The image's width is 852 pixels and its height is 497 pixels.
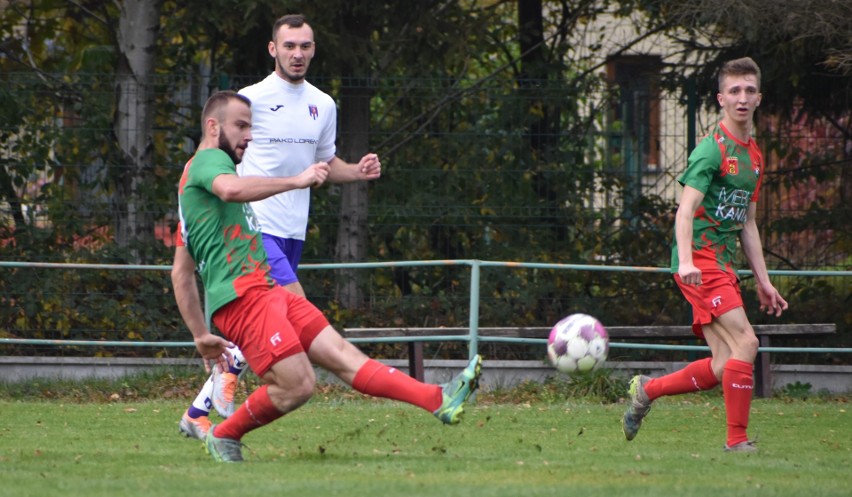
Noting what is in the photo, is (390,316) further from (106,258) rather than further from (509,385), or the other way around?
(106,258)

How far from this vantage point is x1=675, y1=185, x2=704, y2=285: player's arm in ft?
21.6

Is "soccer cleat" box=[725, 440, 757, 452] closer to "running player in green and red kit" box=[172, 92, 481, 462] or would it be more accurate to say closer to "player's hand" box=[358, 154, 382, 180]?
"running player in green and red kit" box=[172, 92, 481, 462]

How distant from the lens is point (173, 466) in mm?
6113

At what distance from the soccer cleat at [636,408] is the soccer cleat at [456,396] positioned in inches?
70.5

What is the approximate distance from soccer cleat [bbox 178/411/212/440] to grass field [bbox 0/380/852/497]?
82mm

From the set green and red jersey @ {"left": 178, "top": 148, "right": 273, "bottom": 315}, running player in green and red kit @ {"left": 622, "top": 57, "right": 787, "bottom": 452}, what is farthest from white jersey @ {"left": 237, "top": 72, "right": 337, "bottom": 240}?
running player in green and red kit @ {"left": 622, "top": 57, "right": 787, "bottom": 452}

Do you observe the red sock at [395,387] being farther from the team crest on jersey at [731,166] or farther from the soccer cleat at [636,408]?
the team crest on jersey at [731,166]

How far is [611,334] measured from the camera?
11.4 metres

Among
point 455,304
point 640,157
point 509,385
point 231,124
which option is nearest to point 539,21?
point 640,157

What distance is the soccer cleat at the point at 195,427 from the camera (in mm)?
7398

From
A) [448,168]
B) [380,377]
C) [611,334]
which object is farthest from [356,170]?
[448,168]

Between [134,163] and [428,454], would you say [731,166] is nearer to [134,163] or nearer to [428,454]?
[428,454]

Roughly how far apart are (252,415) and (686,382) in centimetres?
263

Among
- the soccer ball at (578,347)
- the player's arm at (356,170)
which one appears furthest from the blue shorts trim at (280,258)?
the soccer ball at (578,347)
